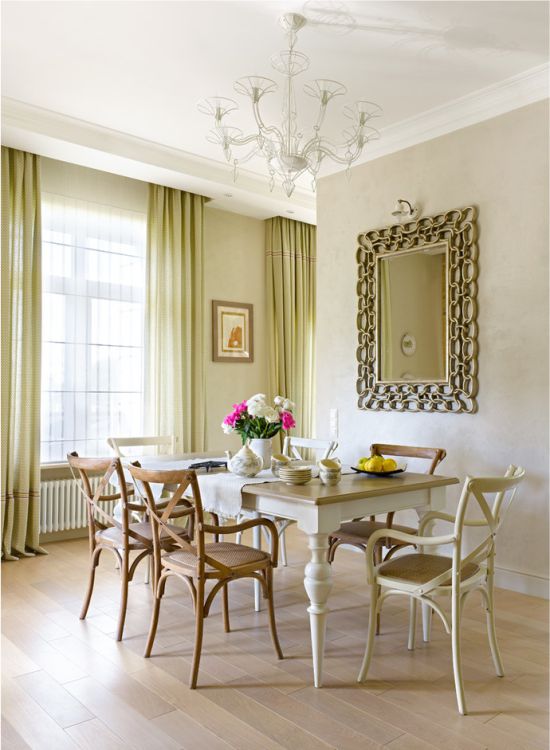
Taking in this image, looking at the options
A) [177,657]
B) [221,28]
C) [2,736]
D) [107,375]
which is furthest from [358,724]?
[107,375]

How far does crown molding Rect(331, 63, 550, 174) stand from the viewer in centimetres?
356

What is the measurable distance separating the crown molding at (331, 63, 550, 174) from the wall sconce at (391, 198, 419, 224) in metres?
0.42

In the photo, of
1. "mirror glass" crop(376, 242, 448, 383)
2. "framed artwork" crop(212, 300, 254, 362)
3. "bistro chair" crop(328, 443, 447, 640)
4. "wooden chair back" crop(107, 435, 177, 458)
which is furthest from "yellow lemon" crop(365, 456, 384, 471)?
"framed artwork" crop(212, 300, 254, 362)

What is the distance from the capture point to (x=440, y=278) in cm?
408

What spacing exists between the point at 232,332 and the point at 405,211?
2.31 metres

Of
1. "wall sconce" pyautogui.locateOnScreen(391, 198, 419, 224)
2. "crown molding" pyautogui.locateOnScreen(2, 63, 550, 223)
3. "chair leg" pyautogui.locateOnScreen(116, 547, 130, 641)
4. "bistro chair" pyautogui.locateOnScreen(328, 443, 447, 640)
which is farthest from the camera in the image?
"wall sconce" pyautogui.locateOnScreen(391, 198, 419, 224)

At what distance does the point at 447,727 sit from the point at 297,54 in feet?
10.8

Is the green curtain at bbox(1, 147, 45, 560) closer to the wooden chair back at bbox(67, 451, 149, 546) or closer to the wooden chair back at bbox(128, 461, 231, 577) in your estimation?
the wooden chair back at bbox(67, 451, 149, 546)

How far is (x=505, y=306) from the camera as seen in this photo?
374 centimetres

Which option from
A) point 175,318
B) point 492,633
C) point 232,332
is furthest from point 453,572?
point 232,332

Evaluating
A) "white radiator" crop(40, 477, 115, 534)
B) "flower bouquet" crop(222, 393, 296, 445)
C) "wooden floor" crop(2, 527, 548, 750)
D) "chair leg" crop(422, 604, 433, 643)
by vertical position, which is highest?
"flower bouquet" crop(222, 393, 296, 445)

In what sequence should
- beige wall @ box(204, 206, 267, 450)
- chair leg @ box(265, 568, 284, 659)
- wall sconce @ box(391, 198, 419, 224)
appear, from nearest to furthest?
chair leg @ box(265, 568, 284, 659), wall sconce @ box(391, 198, 419, 224), beige wall @ box(204, 206, 267, 450)

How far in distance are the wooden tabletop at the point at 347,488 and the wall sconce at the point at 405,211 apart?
2.05 m

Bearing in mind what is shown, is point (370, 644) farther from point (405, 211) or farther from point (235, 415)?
point (405, 211)
